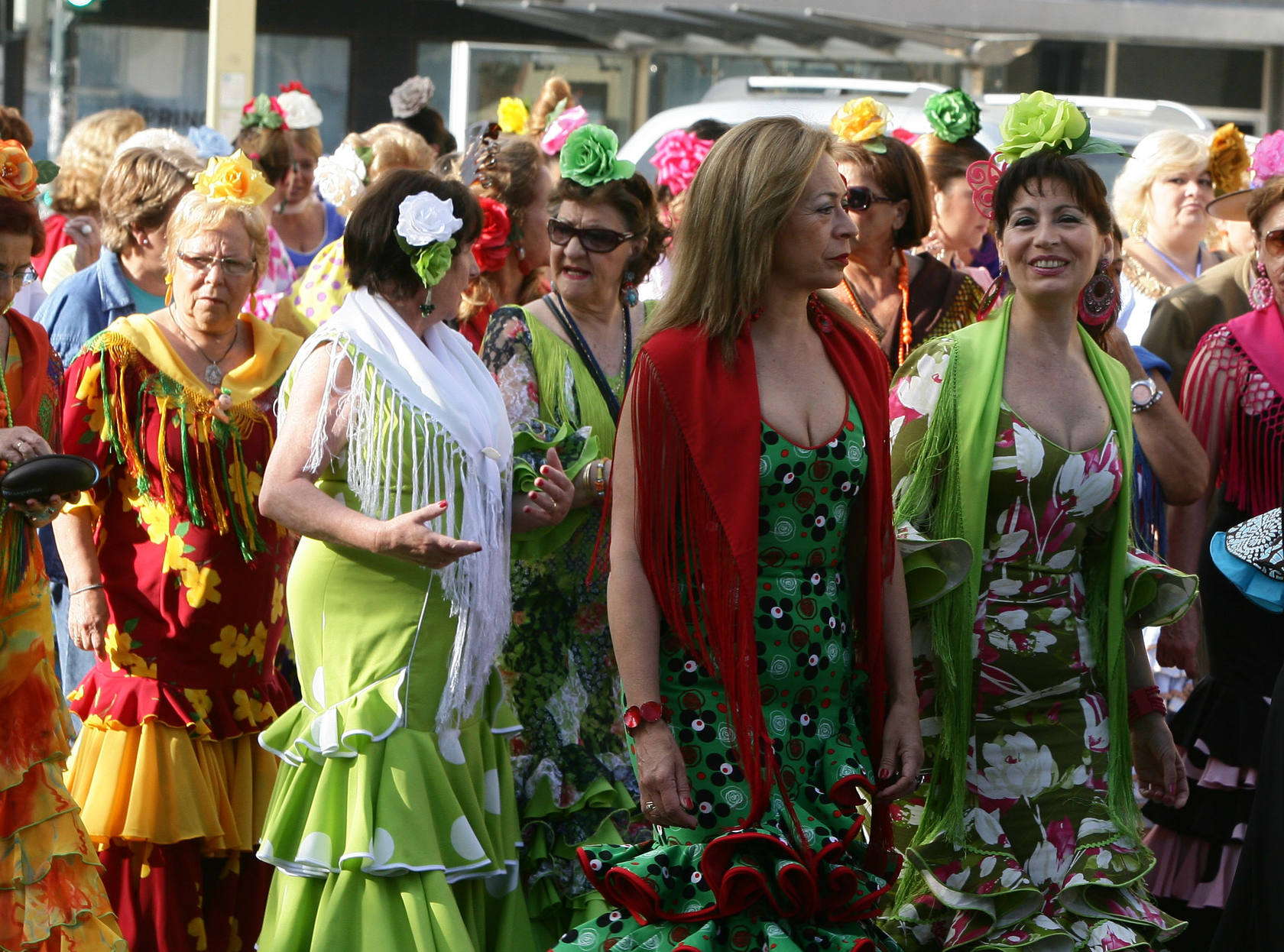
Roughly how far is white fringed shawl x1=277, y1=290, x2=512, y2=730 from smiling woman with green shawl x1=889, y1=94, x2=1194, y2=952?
1109 mm

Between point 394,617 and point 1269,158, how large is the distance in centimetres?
280

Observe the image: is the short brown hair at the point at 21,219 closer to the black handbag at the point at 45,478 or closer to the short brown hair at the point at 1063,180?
the black handbag at the point at 45,478

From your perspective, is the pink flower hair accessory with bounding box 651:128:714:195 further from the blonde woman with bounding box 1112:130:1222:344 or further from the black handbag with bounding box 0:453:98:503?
the black handbag with bounding box 0:453:98:503

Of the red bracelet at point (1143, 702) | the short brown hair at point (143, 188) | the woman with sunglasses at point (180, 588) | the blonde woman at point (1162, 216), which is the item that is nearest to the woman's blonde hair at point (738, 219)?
the red bracelet at point (1143, 702)

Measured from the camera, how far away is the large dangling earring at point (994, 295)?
4.41m

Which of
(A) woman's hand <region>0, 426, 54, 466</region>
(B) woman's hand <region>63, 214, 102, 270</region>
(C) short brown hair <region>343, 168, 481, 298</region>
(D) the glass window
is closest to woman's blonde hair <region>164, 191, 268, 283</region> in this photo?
(C) short brown hair <region>343, 168, 481, 298</region>

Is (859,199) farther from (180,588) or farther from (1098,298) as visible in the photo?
(180,588)

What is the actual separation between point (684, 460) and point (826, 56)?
13.7 m

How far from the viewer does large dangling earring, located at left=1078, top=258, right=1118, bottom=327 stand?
443 cm

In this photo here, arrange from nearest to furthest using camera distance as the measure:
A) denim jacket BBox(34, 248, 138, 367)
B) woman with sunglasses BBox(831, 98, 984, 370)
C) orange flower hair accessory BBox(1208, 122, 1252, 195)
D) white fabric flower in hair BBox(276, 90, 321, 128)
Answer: woman with sunglasses BBox(831, 98, 984, 370) < denim jacket BBox(34, 248, 138, 367) < orange flower hair accessory BBox(1208, 122, 1252, 195) < white fabric flower in hair BBox(276, 90, 321, 128)

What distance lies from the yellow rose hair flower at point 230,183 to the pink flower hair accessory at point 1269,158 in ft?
9.68

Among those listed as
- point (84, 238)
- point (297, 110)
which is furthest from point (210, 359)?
point (297, 110)

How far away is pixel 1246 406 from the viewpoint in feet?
16.8

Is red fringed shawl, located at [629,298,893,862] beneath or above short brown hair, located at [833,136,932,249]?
beneath
